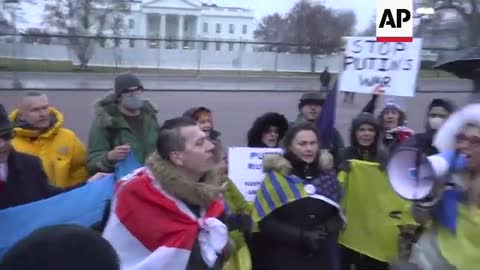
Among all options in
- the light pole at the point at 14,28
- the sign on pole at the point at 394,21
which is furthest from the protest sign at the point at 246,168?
the light pole at the point at 14,28

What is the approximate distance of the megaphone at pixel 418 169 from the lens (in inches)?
121

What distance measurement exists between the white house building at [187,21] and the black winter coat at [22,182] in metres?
43.0

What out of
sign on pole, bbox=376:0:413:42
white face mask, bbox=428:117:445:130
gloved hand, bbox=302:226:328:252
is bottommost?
gloved hand, bbox=302:226:328:252

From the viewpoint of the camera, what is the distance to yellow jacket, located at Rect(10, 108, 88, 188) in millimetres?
5231

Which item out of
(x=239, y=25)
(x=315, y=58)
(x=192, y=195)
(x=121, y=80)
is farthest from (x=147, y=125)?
(x=239, y=25)

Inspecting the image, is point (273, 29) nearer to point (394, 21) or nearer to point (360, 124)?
point (394, 21)

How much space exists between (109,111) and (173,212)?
1.95 meters

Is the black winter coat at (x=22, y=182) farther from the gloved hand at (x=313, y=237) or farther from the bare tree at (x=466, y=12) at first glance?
the bare tree at (x=466, y=12)

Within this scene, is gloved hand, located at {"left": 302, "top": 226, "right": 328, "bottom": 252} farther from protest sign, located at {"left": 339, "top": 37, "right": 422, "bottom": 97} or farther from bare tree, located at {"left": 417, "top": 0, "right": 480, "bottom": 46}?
bare tree, located at {"left": 417, "top": 0, "right": 480, "bottom": 46}

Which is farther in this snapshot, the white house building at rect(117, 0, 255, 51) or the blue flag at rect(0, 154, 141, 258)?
the white house building at rect(117, 0, 255, 51)

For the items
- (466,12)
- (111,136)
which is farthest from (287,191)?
(466,12)

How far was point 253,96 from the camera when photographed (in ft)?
94.6

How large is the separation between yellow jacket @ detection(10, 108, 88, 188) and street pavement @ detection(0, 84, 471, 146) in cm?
989

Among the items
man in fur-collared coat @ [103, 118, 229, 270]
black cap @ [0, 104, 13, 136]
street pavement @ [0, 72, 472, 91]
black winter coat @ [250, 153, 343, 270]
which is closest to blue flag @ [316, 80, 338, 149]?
black winter coat @ [250, 153, 343, 270]
